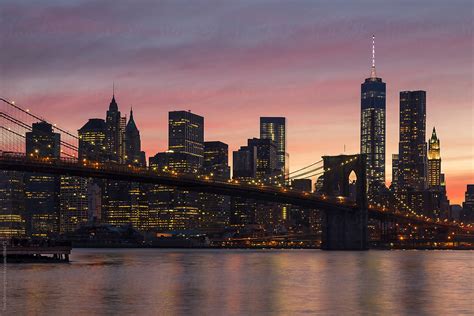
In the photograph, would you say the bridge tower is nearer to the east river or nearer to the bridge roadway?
the bridge roadway

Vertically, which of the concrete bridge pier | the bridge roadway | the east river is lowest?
the east river

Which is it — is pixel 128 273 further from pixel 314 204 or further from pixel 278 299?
pixel 314 204

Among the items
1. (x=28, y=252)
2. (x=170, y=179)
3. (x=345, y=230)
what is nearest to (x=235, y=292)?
(x=28, y=252)

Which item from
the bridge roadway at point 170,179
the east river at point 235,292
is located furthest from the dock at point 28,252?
the east river at point 235,292

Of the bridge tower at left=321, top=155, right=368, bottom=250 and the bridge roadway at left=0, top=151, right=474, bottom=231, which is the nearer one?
the bridge roadway at left=0, top=151, right=474, bottom=231

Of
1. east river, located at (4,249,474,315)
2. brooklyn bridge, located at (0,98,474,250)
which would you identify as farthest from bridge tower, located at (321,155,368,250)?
east river, located at (4,249,474,315)

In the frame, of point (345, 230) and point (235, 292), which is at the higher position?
point (345, 230)

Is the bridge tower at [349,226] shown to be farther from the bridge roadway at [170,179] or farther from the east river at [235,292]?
the east river at [235,292]

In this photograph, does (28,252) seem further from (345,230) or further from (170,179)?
(345,230)

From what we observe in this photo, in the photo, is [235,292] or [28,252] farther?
[28,252]
